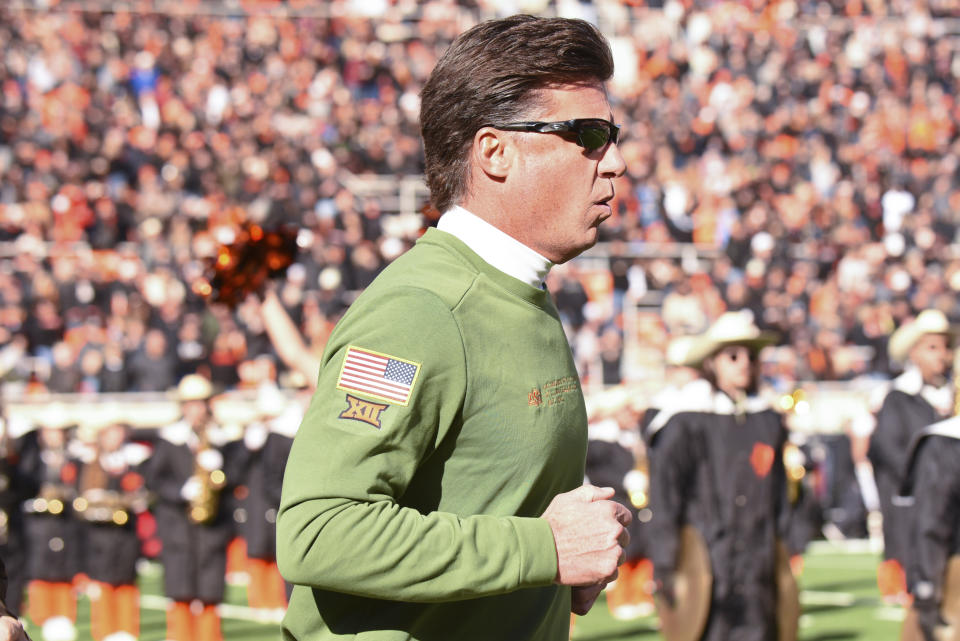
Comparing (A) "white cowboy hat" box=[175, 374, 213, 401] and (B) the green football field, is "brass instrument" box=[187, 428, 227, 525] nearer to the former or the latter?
(A) "white cowboy hat" box=[175, 374, 213, 401]

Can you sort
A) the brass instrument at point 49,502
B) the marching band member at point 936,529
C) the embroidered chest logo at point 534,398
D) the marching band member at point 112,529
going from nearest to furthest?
1. the embroidered chest logo at point 534,398
2. the marching band member at point 936,529
3. the marching band member at point 112,529
4. the brass instrument at point 49,502

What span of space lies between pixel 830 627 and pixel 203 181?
46.0 ft

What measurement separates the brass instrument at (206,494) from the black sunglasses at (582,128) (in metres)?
10.3

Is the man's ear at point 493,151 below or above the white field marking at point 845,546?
above

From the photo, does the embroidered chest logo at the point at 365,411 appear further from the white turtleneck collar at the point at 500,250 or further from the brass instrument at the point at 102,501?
the brass instrument at the point at 102,501

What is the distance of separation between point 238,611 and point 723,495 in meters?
7.49

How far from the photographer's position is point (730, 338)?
8438 mm

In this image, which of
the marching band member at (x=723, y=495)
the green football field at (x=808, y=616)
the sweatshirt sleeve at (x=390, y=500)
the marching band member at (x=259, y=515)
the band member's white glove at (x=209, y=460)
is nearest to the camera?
the sweatshirt sleeve at (x=390, y=500)

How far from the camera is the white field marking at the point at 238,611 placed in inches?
546

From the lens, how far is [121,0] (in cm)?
2917

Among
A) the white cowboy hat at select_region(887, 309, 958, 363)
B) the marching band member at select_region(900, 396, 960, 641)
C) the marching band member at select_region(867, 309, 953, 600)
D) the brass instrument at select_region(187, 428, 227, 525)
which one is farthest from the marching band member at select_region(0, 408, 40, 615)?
the marching band member at select_region(900, 396, 960, 641)

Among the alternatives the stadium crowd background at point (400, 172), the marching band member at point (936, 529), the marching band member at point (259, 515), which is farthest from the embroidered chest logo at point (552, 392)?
the stadium crowd background at point (400, 172)

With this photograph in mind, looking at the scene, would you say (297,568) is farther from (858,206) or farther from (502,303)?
(858,206)

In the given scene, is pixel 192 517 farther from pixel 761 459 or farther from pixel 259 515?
pixel 761 459
